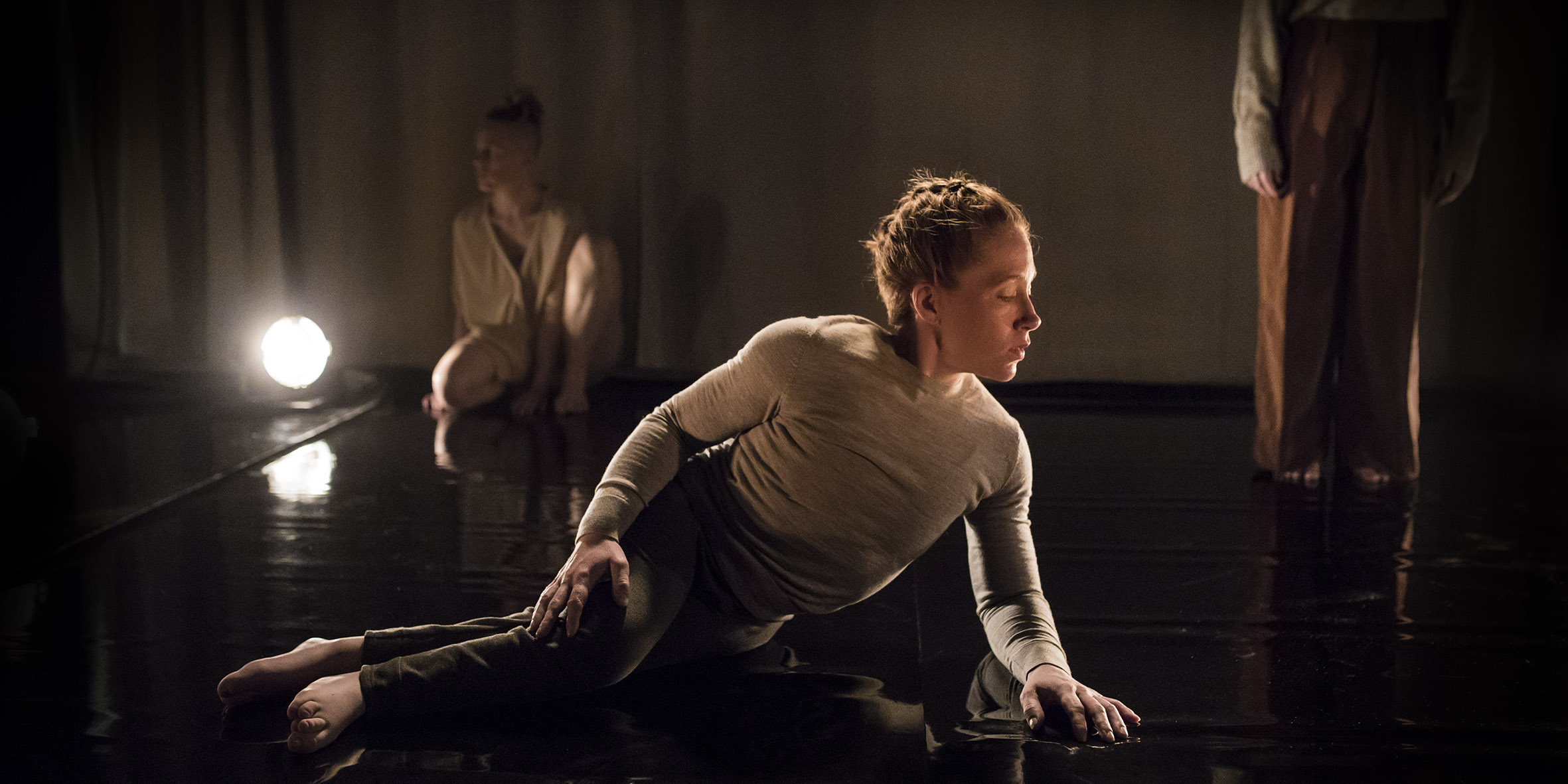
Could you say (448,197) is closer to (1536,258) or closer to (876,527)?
(876,527)

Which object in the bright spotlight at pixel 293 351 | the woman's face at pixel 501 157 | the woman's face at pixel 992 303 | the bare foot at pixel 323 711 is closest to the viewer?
the bare foot at pixel 323 711

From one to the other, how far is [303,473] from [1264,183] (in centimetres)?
215

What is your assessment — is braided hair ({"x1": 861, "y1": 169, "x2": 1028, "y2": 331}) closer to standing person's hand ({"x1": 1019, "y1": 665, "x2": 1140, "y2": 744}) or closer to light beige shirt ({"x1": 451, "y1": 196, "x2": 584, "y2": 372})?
standing person's hand ({"x1": 1019, "y1": 665, "x2": 1140, "y2": 744})

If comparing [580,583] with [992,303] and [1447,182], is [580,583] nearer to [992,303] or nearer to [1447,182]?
[992,303]

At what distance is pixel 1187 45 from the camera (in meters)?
4.02

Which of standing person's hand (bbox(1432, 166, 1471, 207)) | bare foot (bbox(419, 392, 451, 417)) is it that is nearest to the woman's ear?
standing person's hand (bbox(1432, 166, 1471, 207))

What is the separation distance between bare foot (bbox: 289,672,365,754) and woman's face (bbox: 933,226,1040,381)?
0.75 m

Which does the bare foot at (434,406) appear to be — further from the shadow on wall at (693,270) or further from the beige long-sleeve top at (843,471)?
the beige long-sleeve top at (843,471)

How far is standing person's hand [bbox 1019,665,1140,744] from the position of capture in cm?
129

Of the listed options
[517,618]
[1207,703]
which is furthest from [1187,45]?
[517,618]

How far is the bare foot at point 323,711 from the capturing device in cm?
123

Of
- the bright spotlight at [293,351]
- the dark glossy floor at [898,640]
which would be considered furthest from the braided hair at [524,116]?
the dark glossy floor at [898,640]

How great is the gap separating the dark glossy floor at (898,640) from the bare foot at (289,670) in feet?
0.10

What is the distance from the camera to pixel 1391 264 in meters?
2.55
